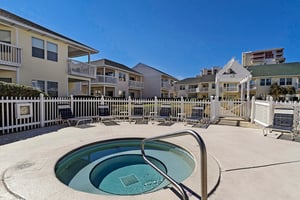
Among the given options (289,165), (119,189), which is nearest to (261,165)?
(289,165)

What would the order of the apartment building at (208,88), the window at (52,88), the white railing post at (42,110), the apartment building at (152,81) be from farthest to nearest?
the apartment building at (208,88) < the apartment building at (152,81) < the window at (52,88) < the white railing post at (42,110)

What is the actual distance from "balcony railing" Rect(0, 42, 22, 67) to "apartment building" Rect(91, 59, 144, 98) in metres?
10.6

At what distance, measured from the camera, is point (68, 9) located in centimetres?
1277

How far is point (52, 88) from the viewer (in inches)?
535

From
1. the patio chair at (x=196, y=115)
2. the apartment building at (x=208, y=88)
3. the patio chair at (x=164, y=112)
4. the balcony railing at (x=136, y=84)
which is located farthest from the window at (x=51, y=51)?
the apartment building at (x=208, y=88)

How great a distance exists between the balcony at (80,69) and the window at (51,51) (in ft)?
4.50

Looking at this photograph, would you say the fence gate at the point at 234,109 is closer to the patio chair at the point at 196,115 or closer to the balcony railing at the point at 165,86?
the patio chair at the point at 196,115

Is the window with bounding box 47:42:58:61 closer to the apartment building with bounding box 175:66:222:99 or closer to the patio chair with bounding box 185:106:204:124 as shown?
the patio chair with bounding box 185:106:204:124

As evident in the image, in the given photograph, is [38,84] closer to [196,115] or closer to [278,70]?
[196,115]

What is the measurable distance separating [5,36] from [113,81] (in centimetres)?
1345

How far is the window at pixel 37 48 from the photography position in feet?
39.4

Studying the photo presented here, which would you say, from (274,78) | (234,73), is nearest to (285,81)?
(274,78)

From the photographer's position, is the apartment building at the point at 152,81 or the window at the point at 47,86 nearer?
the window at the point at 47,86

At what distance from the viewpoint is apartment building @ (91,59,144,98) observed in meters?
22.3
